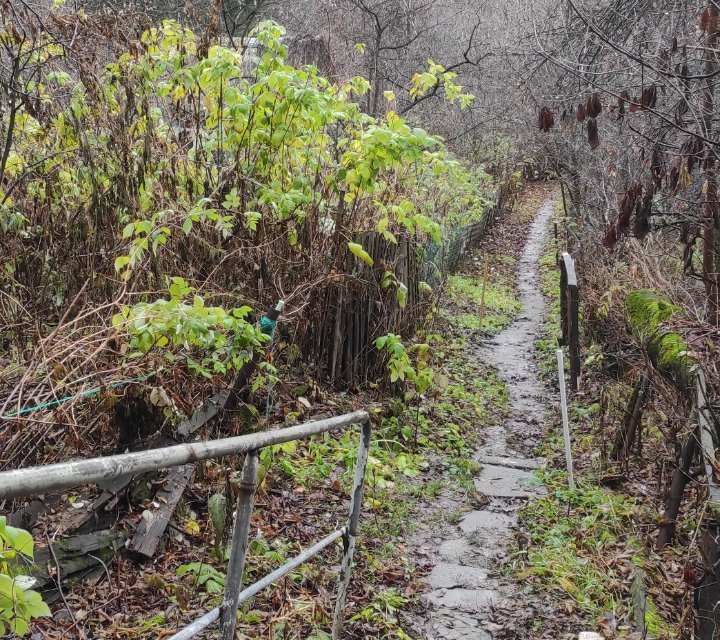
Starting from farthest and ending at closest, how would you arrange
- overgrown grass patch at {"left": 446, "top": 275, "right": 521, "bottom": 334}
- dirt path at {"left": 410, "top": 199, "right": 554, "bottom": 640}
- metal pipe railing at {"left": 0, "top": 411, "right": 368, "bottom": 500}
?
overgrown grass patch at {"left": 446, "top": 275, "right": 521, "bottom": 334}
dirt path at {"left": 410, "top": 199, "right": 554, "bottom": 640}
metal pipe railing at {"left": 0, "top": 411, "right": 368, "bottom": 500}

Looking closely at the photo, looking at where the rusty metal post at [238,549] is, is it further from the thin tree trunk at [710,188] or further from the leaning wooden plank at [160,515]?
the thin tree trunk at [710,188]

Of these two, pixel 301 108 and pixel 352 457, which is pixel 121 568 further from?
pixel 301 108

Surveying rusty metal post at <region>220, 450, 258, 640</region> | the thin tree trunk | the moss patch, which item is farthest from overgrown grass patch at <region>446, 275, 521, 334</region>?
rusty metal post at <region>220, 450, 258, 640</region>

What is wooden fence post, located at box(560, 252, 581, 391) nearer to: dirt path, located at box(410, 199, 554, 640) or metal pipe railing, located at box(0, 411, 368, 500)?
dirt path, located at box(410, 199, 554, 640)

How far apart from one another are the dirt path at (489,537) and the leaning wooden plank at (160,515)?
1620mm

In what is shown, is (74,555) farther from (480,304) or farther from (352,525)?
(480,304)

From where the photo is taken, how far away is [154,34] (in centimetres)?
559

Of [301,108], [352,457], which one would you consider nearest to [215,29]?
[301,108]

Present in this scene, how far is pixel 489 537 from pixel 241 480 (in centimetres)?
364

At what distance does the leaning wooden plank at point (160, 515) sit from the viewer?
3.89m

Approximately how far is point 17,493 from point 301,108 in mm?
4505

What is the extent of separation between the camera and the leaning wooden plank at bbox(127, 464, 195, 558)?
3.89 m

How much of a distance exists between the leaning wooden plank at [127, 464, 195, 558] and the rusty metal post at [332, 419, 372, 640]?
46.0 inches

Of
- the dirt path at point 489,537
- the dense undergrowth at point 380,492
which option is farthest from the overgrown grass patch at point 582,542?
the dense undergrowth at point 380,492
